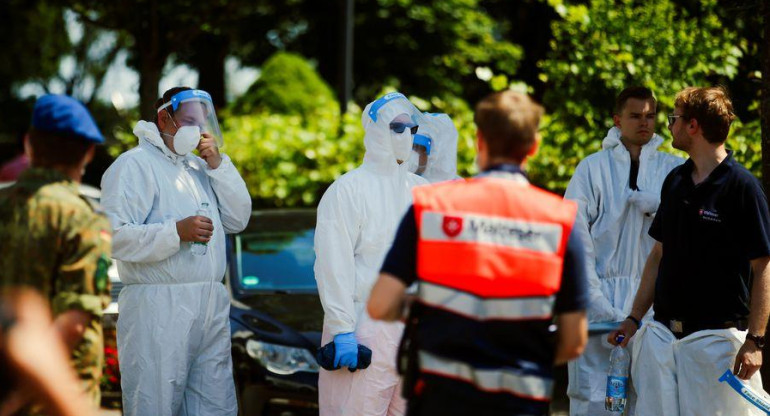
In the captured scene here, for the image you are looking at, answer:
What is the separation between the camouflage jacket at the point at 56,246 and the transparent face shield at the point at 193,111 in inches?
75.8

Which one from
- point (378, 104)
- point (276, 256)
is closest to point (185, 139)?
point (378, 104)

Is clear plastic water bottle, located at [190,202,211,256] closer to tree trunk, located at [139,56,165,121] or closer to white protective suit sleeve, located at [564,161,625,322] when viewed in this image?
white protective suit sleeve, located at [564,161,625,322]

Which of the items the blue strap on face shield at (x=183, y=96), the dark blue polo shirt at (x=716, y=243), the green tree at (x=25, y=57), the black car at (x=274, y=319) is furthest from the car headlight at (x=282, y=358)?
the green tree at (x=25, y=57)

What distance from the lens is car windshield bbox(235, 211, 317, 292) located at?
7.21 meters

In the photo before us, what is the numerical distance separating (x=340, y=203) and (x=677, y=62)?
3682mm

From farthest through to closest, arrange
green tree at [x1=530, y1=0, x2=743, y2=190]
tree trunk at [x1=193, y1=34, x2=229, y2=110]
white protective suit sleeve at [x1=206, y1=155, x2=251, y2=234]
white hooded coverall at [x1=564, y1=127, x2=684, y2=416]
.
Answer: tree trunk at [x1=193, y1=34, x2=229, y2=110], green tree at [x1=530, y1=0, x2=743, y2=190], white hooded coverall at [x1=564, y1=127, x2=684, y2=416], white protective suit sleeve at [x1=206, y1=155, x2=251, y2=234]

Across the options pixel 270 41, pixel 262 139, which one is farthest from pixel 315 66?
pixel 262 139

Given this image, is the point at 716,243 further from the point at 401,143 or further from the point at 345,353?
the point at 345,353

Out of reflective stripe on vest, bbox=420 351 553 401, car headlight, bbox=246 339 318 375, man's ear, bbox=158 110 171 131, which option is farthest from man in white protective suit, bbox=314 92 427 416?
reflective stripe on vest, bbox=420 351 553 401

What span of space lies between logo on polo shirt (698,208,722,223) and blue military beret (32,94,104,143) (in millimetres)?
2722

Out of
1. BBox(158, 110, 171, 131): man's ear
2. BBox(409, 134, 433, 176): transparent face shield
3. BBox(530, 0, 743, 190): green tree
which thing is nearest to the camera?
BBox(158, 110, 171, 131): man's ear

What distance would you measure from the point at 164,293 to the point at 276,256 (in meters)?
2.27

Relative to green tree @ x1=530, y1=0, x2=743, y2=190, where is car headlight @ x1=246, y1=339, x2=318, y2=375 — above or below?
below

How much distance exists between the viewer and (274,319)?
6660 millimetres
